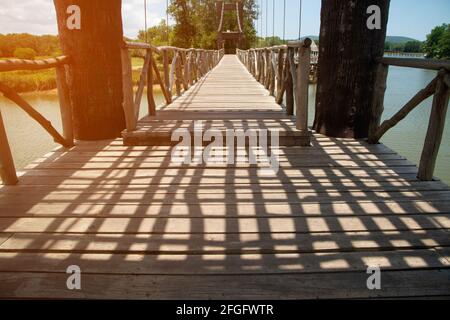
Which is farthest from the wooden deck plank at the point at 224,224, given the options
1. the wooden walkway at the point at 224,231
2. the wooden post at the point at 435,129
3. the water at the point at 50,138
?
the water at the point at 50,138

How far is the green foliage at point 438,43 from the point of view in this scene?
4588cm

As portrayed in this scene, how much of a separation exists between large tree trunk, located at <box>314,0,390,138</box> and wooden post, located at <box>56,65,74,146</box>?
252 centimetres

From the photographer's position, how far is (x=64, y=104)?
10.8ft

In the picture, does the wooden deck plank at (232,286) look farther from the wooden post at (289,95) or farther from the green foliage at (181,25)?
the green foliage at (181,25)

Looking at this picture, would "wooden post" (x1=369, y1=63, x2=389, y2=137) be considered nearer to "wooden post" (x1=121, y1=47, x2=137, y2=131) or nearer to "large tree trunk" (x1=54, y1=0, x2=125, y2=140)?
"wooden post" (x1=121, y1=47, x2=137, y2=131)

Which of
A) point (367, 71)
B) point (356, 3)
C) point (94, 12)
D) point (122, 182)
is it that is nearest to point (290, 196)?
point (122, 182)

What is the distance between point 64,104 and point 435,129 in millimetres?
3110

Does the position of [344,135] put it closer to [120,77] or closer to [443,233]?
[443,233]

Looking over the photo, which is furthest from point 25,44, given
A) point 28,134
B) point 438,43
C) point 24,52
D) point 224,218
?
point 438,43

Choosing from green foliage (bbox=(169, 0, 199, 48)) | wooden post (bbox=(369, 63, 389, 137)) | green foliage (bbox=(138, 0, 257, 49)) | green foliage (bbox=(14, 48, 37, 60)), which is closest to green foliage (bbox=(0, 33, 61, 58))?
green foliage (bbox=(14, 48, 37, 60))

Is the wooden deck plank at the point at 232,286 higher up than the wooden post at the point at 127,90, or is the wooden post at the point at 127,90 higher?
the wooden post at the point at 127,90

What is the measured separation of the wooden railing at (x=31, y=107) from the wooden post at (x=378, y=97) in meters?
2.92
